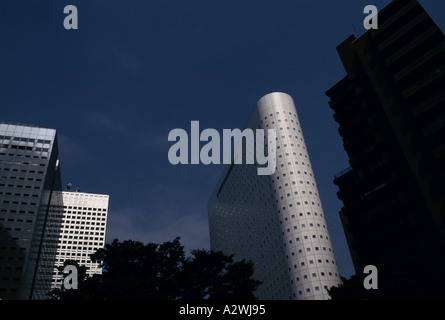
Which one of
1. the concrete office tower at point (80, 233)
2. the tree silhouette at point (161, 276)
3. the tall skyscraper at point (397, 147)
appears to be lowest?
the tree silhouette at point (161, 276)

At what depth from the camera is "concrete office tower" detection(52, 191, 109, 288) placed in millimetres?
186500

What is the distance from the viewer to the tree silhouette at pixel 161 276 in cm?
3784

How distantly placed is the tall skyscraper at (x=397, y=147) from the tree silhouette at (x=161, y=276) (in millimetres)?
19463

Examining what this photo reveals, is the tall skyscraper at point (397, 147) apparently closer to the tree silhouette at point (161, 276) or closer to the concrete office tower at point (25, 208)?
the tree silhouette at point (161, 276)

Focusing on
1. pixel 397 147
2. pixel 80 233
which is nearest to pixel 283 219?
pixel 397 147

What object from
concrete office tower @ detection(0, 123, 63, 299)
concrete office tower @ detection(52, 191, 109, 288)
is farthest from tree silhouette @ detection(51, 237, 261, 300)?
concrete office tower @ detection(52, 191, 109, 288)

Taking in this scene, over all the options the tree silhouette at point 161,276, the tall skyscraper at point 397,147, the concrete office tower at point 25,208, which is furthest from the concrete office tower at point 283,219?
the concrete office tower at point 25,208

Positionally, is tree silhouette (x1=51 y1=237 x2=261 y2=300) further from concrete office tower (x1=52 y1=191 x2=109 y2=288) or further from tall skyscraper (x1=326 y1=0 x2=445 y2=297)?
concrete office tower (x1=52 y1=191 x2=109 y2=288)

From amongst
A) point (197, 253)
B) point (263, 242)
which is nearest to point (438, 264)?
point (197, 253)
